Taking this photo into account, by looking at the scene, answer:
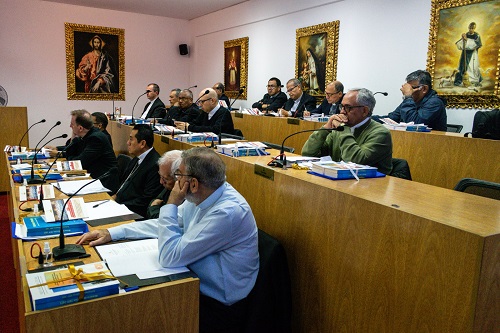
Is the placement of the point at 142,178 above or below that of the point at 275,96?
below

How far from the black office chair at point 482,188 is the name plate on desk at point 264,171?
39.1 inches

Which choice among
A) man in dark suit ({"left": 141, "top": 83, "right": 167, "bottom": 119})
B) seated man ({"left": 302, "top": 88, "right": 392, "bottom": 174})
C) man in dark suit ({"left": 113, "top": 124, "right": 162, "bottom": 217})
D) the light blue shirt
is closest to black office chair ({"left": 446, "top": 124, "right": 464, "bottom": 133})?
seated man ({"left": 302, "top": 88, "right": 392, "bottom": 174})

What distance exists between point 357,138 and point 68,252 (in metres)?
2.10

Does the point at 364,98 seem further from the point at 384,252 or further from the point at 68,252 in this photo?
the point at 68,252

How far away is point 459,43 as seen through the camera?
198 inches

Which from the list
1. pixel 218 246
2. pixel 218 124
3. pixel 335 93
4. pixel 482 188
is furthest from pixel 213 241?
pixel 335 93

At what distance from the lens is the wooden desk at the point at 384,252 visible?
136 centimetres

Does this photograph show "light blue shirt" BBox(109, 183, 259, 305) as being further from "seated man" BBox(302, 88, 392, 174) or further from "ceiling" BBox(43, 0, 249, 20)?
"ceiling" BBox(43, 0, 249, 20)

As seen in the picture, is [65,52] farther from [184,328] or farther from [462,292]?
[462,292]

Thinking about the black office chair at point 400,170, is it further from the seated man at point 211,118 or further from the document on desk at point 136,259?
the seated man at point 211,118

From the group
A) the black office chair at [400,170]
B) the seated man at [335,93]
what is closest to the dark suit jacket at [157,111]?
the seated man at [335,93]

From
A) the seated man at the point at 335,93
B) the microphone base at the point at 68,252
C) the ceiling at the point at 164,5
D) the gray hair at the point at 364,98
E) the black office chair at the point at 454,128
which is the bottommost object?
the microphone base at the point at 68,252

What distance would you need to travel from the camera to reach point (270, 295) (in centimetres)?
202

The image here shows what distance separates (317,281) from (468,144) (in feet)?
6.40
